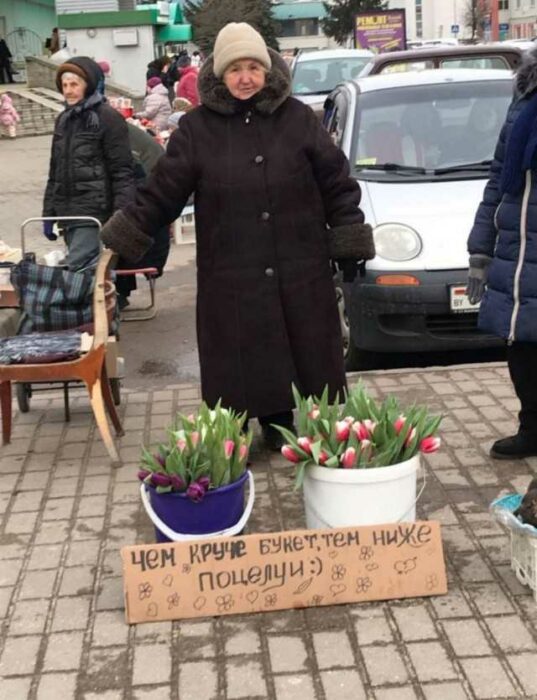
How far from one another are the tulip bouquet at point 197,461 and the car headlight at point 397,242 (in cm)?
261

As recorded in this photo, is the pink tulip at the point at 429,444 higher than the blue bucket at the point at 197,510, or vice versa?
the pink tulip at the point at 429,444

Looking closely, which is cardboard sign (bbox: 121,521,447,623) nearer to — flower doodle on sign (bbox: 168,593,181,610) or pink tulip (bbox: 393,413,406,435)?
flower doodle on sign (bbox: 168,593,181,610)

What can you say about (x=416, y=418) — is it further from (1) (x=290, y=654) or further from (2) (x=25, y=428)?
(2) (x=25, y=428)

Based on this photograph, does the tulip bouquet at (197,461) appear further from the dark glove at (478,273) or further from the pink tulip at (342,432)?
the dark glove at (478,273)

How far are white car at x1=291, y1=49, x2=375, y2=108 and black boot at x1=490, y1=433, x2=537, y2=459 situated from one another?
12.6m

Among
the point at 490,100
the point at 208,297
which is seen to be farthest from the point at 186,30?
the point at 208,297

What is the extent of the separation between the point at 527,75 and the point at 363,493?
1.82m

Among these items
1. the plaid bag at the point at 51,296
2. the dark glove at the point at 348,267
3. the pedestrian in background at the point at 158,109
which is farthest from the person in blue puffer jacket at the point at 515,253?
the pedestrian in background at the point at 158,109

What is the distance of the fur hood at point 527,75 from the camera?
422cm

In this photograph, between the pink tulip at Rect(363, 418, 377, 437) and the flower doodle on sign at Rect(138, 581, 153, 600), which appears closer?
the flower doodle on sign at Rect(138, 581, 153, 600)

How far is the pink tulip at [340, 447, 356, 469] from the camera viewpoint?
3.62 meters

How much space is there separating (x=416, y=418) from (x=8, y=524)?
5.80 ft

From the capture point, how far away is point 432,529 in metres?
3.56

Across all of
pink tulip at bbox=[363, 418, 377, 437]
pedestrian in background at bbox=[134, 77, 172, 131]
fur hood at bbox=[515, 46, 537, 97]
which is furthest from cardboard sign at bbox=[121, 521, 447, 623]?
pedestrian in background at bbox=[134, 77, 172, 131]
